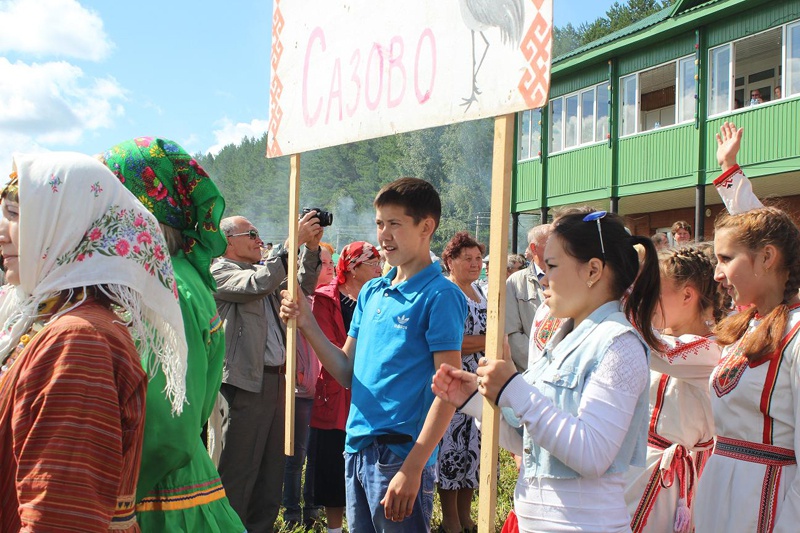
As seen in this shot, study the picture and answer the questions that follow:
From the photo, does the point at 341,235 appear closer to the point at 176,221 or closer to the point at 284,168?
the point at 284,168

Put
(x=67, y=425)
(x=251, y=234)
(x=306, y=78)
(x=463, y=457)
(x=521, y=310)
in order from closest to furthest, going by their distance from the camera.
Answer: (x=67, y=425) < (x=306, y=78) < (x=251, y=234) < (x=463, y=457) < (x=521, y=310)

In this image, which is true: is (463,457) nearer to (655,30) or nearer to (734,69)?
(734,69)

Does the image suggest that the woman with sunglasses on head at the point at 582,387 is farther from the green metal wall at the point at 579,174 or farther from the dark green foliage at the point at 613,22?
the dark green foliage at the point at 613,22

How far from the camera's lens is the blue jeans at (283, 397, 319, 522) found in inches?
210

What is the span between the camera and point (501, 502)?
5629 millimetres

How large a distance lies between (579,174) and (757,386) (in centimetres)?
1899

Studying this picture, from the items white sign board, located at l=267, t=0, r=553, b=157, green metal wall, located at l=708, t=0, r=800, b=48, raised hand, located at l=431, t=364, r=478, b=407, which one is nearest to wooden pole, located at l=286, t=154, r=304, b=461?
white sign board, located at l=267, t=0, r=553, b=157

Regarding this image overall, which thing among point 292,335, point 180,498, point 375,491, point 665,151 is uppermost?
point 665,151

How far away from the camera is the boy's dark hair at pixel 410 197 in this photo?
3109 mm

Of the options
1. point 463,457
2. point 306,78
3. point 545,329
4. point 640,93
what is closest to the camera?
point 545,329

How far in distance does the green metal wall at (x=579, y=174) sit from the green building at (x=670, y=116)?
0.03 meters

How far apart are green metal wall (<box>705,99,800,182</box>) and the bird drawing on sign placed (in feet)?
49.6

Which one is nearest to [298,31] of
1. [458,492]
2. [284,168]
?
[458,492]

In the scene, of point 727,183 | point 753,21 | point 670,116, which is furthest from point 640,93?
point 727,183
